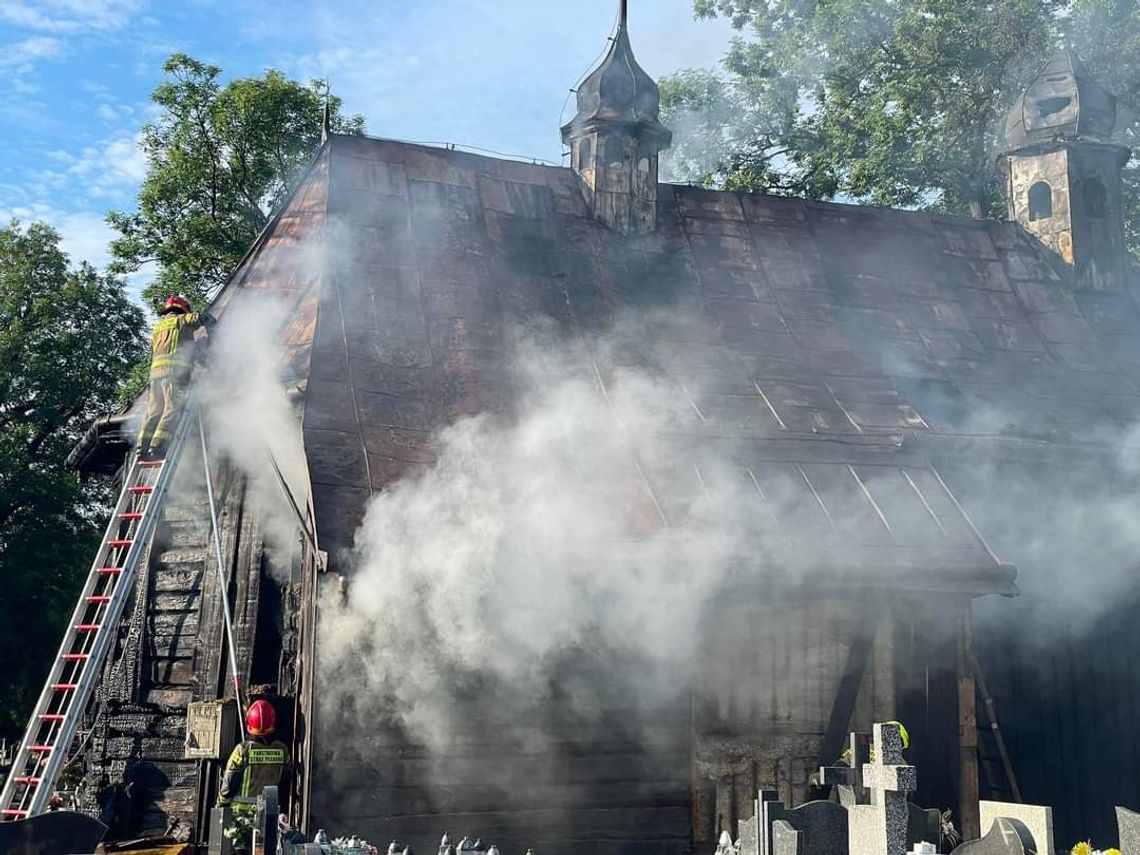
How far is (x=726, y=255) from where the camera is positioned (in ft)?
54.2

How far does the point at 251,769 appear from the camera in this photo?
39.2 ft

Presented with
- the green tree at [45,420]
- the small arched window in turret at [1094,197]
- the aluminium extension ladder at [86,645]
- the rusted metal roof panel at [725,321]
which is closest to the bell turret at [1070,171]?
the small arched window in turret at [1094,197]

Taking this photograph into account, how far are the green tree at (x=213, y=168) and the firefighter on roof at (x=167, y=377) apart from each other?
13.2m

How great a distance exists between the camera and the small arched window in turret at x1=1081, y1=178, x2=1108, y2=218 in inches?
753

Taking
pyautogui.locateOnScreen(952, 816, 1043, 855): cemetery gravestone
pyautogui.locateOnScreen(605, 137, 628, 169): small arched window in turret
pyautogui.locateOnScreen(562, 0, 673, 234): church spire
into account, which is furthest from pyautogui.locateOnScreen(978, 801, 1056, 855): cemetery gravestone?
pyautogui.locateOnScreen(605, 137, 628, 169): small arched window in turret

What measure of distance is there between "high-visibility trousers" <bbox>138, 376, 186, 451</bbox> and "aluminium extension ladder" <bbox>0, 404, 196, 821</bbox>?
4.1 inches

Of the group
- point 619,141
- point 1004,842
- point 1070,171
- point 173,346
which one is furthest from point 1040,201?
point 1004,842

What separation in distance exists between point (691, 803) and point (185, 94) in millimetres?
19248

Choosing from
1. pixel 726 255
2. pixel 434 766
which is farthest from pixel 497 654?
pixel 726 255

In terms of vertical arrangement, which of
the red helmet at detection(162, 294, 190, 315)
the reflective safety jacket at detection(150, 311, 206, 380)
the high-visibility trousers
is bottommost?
the high-visibility trousers

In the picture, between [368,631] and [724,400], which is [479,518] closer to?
[368,631]

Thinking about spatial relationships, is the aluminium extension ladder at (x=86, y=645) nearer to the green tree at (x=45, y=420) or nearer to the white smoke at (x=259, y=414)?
the white smoke at (x=259, y=414)

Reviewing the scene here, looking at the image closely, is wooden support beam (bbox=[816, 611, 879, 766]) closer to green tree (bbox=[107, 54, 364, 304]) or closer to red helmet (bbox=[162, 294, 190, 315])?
red helmet (bbox=[162, 294, 190, 315])

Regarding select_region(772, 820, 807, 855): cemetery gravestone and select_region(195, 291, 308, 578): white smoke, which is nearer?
select_region(772, 820, 807, 855): cemetery gravestone
